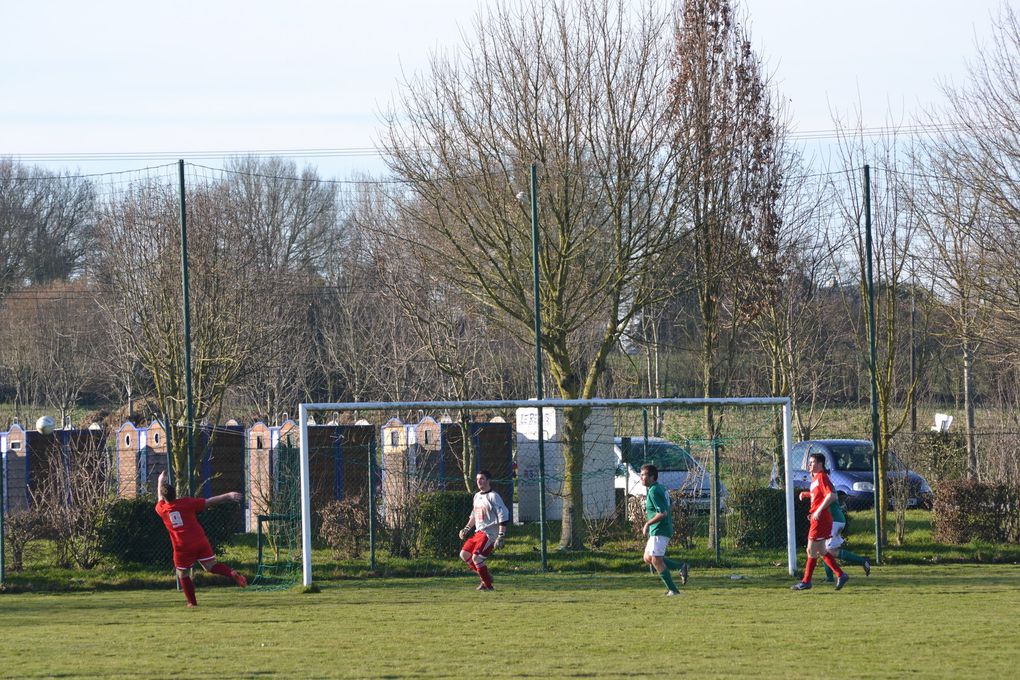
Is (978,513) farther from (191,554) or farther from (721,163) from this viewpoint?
(191,554)

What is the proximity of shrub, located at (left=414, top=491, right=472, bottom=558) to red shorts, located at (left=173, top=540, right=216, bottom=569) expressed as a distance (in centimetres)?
469

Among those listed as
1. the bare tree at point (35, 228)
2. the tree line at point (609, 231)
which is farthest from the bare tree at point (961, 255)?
the bare tree at point (35, 228)

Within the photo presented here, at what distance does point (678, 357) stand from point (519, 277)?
24871mm

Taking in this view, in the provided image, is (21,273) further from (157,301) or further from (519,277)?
(519,277)

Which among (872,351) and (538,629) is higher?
(872,351)

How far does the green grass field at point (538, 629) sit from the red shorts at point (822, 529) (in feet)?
2.35

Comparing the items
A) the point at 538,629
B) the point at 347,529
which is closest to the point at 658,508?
the point at 538,629

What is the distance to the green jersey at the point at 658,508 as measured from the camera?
14.6m

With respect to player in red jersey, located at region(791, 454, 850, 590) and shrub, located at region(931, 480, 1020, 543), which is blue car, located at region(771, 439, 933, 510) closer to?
shrub, located at region(931, 480, 1020, 543)

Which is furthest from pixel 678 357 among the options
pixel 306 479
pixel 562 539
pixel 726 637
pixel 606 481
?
pixel 726 637

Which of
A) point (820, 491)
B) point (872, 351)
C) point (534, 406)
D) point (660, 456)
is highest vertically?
point (872, 351)

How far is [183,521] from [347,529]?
15.0 feet

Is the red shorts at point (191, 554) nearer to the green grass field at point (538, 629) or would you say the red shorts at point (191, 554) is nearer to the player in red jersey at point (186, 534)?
the player in red jersey at point (186, 534)

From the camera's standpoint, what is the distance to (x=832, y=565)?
1486cm
